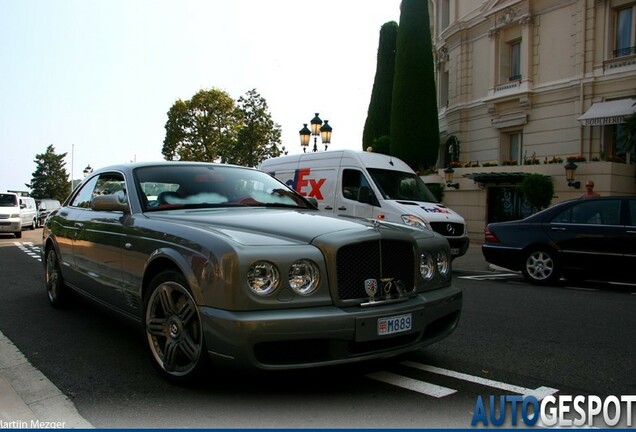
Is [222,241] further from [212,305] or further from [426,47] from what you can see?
[426,47]

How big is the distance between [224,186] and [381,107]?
27.0 metres

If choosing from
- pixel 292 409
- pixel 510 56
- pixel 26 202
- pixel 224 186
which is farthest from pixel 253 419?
pixel 26 202

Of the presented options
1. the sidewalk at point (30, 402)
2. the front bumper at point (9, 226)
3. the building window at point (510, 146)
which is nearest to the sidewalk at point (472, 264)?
the sidewalk at point (30, 402)

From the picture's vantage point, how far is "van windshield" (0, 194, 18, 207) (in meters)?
21.0

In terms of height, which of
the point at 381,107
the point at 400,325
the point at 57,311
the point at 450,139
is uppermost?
the point at 381,107

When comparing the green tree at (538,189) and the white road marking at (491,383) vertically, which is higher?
the green tree at (538,189)

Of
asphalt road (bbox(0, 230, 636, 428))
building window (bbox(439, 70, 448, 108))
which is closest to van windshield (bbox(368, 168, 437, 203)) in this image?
asphalt road (bbox(0, 230, 636, 428))

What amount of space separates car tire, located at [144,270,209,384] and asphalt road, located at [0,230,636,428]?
0.47ft

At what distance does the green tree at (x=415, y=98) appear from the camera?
2427cm

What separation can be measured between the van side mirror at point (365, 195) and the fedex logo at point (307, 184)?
4.58 feet

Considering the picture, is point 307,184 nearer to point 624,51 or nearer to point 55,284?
point 55,284

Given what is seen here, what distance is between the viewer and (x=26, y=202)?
82.8ft

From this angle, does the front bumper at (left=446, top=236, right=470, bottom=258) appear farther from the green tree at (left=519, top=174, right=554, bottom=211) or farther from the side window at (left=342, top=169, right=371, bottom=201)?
the green tree at (left=519, top=174, right=554, bottom=211)

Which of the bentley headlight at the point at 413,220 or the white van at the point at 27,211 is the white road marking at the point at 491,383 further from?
the white van at the point at 27,211
